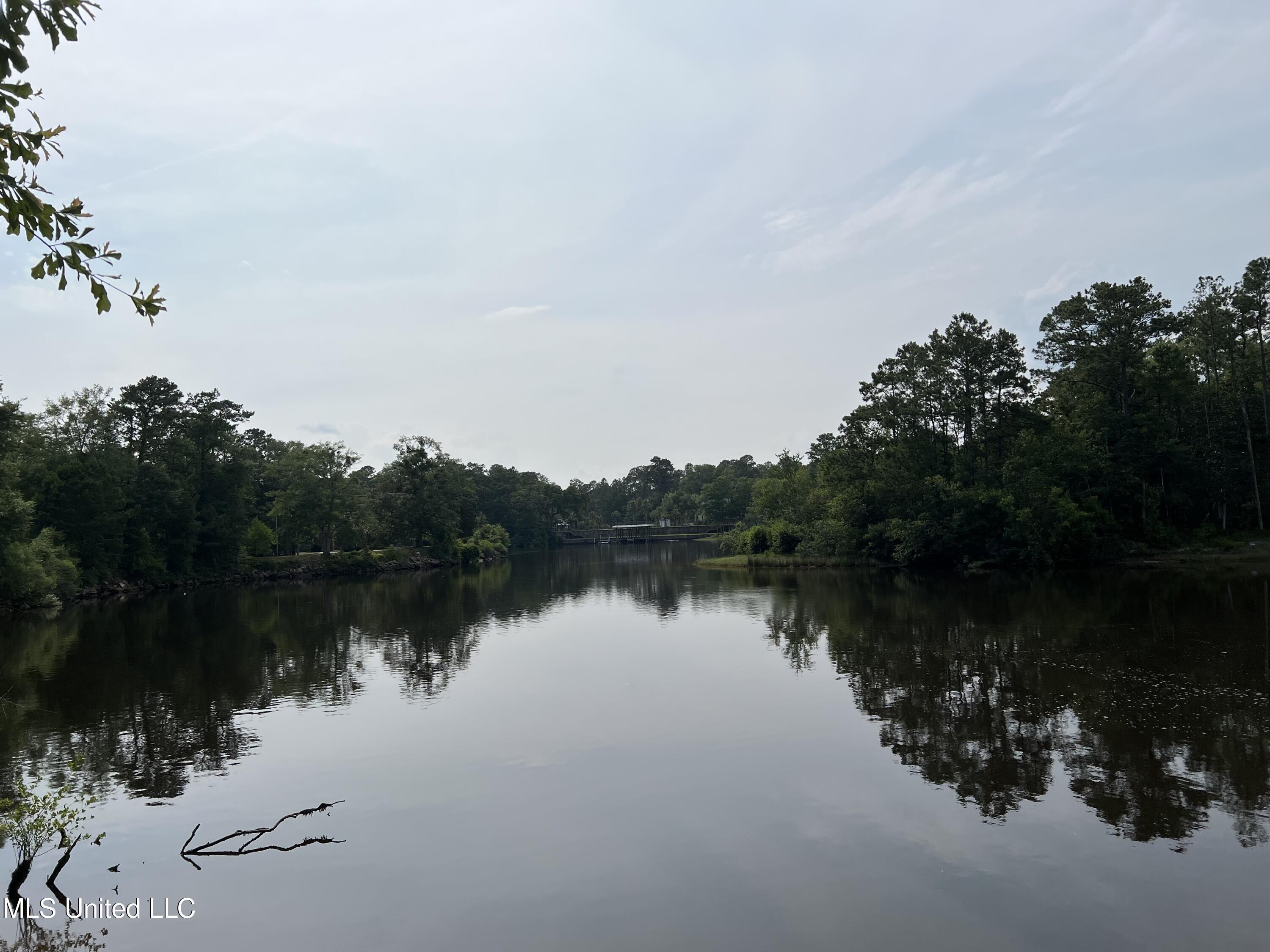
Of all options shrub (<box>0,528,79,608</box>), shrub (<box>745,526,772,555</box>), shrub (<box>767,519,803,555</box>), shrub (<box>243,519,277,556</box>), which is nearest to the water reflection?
shrub (<box>0,528,79,608</box>)

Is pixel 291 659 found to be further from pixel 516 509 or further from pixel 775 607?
pixel 516 509

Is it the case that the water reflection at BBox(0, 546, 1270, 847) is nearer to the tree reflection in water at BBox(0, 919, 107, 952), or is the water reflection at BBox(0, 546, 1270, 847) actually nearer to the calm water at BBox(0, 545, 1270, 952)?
the calm water at BBox(0, 545, 1270, 952)

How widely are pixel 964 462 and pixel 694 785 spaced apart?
142 feet

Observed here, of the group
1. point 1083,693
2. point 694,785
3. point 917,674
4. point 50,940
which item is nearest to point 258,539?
point 917,674

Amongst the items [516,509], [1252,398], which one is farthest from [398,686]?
[516,509]

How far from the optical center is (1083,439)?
47625mm

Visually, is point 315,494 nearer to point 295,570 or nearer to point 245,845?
point 295,570

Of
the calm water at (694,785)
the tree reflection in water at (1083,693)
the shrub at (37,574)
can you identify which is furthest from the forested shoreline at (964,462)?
the calm water at (694,785)

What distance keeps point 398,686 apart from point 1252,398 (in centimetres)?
5344

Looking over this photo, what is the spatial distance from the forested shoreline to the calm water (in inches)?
824

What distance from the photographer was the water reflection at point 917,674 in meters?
11.2

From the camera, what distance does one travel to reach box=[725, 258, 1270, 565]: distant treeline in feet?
151

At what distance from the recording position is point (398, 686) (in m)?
19.5

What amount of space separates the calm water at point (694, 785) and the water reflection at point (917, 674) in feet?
0.33
